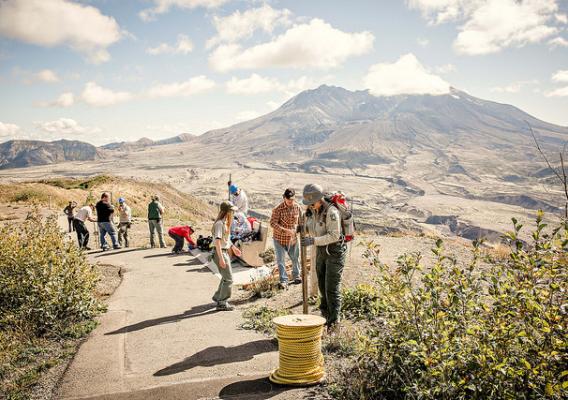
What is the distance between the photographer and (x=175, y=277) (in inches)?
432

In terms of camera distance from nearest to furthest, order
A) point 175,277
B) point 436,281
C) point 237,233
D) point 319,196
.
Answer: point 436,281 → point 319,196 → point 175,277 → point 237,233

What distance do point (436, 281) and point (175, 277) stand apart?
8.30 m

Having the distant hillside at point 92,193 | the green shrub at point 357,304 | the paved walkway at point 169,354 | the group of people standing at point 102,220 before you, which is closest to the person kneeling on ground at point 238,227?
the paved walkway at point 169,354

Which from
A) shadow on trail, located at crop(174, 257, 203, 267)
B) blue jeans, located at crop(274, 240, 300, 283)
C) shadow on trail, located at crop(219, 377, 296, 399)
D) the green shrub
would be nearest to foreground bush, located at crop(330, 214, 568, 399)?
shadow on trail, located at crop(219, 377, 296, 399)

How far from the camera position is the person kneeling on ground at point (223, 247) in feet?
24.8

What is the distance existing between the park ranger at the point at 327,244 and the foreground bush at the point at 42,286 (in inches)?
164

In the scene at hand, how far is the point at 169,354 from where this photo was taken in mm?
6191

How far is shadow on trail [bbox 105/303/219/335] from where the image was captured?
23.6 ft

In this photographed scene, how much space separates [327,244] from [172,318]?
3404mm

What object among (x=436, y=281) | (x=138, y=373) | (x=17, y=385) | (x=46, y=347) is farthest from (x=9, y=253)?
(x=436, y=281)

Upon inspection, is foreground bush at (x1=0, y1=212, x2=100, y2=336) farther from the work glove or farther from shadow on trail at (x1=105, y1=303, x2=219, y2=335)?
the work glove

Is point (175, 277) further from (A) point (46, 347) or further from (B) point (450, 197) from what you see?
(B) point (450, 197)

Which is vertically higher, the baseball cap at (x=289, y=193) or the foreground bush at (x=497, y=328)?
the baseball cap at (x=289, y=193)

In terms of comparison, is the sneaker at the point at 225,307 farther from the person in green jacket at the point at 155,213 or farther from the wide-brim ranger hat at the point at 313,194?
the person in green jacket at the point at 155,213
